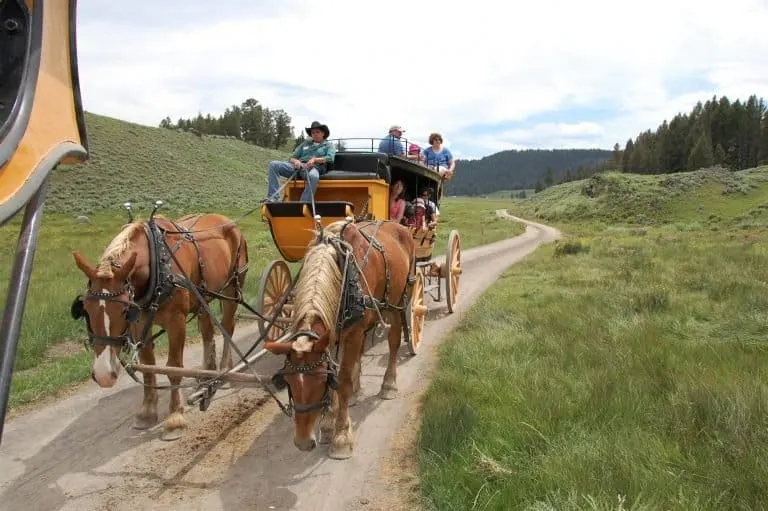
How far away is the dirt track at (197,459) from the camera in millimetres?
4449

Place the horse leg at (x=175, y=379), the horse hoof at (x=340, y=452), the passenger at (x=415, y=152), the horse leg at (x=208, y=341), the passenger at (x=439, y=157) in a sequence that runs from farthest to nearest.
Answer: the passenger at (x=439, y=157), the passenger at (x=415, y=152), the horse leg at (x=208, y=341), the horse leg at (x=175, y=379), the horse hoof at (x=340, y=452)

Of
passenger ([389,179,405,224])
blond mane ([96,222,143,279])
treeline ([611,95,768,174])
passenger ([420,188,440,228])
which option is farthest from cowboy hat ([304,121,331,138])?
treeline ([611,95,768,174])

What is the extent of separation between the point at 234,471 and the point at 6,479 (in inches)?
75.7

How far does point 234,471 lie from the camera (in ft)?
16.1

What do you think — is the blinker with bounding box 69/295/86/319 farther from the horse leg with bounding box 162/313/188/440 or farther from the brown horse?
the horse leg with bounding box 162/313/188/440

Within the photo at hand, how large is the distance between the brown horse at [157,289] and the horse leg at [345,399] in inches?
66.0

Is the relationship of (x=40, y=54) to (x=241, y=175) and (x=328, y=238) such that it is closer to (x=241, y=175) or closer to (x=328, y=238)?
(x=328, y=238)

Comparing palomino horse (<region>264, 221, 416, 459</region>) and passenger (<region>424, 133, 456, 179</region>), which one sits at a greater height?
passenger (<region>424, 133, 456, 179</region>)

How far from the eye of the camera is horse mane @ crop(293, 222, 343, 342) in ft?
14.2

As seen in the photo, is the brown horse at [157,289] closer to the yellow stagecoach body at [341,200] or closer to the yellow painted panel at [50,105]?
the yellow stagecoach body at [341,200]

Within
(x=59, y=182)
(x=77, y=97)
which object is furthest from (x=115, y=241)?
(x=59, y=182)

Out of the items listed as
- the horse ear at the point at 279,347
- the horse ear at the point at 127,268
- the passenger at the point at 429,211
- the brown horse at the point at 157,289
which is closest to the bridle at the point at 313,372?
the horse ear at the point at 279,347

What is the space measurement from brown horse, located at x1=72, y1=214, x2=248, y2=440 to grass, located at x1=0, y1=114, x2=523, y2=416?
3.08 feet

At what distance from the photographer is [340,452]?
16.8 ft
